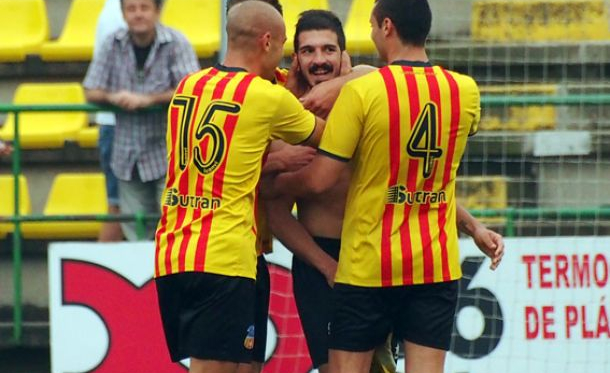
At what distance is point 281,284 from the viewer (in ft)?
25.9

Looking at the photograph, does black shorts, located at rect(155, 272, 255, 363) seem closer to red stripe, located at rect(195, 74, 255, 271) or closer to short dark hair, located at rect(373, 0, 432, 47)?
red stripe, located at rect(195, 74, 255, 271)

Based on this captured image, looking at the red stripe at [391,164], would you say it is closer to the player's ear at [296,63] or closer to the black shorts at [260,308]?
the player's ear at [296,63]

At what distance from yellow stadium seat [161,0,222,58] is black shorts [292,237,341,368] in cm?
409

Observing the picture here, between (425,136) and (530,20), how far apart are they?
3.60 metres

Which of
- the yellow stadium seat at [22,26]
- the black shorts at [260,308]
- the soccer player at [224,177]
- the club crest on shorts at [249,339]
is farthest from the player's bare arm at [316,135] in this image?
the yellow stadium seat at [22,26]

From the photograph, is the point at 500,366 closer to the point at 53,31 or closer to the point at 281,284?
the point at 281,284

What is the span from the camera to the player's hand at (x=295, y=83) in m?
6.26

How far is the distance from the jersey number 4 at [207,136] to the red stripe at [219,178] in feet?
0.06

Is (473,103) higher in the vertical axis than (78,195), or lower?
higher

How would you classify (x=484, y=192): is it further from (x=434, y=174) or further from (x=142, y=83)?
(x=434, y=174)

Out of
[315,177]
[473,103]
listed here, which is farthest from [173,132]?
[473,103]

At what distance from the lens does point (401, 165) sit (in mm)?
5816

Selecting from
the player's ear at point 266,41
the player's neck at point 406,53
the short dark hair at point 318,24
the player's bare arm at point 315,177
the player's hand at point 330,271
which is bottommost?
the player's hand at point 330,271

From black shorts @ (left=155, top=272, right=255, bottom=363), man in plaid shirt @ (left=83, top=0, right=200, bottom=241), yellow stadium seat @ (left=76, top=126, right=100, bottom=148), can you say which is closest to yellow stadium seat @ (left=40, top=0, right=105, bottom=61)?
yellow stadium seat @ (left=76, top=126, right=100, bottom=148)
